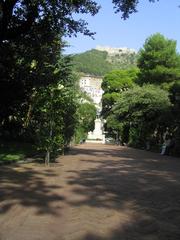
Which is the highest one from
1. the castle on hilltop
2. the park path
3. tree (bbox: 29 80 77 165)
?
the castle on hilltop

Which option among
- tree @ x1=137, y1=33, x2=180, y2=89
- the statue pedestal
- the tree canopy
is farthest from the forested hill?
the tree canopy

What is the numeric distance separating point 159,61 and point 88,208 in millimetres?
51379

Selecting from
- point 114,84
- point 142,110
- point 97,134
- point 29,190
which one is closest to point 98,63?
point 97,134

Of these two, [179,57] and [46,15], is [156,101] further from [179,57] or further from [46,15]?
[46,15]

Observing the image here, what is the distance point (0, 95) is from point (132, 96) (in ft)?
80.2

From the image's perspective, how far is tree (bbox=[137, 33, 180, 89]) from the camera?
5836 centimetres

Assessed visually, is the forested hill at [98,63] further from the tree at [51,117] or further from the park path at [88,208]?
the park path at [88,208]

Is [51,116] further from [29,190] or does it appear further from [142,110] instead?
[142,110]

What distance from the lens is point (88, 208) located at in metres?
8.90

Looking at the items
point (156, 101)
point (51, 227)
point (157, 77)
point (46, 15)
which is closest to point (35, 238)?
point (51, 227)

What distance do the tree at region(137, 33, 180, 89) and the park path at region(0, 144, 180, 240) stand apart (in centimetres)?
4483

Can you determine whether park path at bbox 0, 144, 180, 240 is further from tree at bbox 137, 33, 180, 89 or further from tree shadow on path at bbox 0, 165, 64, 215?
tree at bbox 137, 33, 180, 89

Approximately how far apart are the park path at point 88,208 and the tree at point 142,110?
2607 cm

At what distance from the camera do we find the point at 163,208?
9.13 m
